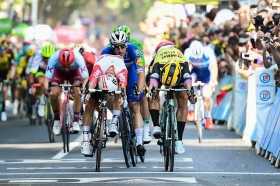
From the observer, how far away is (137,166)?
64.5ft

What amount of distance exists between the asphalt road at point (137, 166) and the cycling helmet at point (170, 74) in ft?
3.91

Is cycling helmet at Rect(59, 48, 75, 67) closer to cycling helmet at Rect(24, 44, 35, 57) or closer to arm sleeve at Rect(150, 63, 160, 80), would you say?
arm sleeve at Rect(150, 63, 160, 80)

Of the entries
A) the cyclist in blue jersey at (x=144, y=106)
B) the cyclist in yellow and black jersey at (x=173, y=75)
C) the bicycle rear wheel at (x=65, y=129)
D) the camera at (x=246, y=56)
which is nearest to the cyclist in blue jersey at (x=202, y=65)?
the camera at (x=246, y=56)

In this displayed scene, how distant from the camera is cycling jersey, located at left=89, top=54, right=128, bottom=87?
1883 cm

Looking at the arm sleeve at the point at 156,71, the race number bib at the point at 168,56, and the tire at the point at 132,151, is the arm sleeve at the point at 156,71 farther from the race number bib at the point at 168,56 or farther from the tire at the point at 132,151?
the tire at the point at 132,151

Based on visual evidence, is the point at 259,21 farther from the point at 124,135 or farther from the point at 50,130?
the point at 124,135

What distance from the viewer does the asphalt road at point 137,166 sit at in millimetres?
17266

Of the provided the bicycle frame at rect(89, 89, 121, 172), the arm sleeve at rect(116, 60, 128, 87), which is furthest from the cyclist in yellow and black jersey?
the bicycle frame at rect(89, 89, 121, 172)

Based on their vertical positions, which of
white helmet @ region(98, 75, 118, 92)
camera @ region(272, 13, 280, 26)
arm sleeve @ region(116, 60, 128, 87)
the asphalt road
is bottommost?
the asphalt road

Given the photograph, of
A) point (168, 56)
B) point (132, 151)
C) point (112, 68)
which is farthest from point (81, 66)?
point (112, 68)

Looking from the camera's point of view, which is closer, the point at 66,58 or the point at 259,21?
the point at 66,58

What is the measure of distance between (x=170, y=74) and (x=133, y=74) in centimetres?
80

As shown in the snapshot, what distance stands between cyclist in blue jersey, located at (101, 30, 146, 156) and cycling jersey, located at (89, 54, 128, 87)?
359 mm

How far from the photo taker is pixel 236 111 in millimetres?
28516
